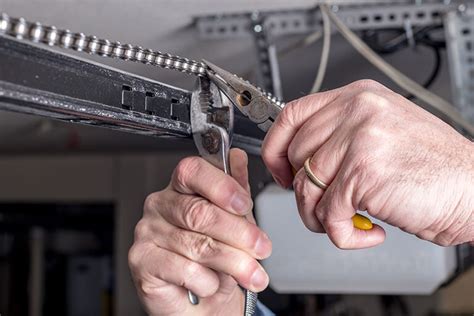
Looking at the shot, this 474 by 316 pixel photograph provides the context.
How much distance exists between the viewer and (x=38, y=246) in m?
3.62

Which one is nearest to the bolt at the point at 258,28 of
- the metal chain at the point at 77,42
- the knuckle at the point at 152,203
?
the knuckle at the point at 152,203

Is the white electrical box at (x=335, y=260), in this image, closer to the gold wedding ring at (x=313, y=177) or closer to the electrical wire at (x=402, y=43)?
the electrical wire at (x=402, y=43)

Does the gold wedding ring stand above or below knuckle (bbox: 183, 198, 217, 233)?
above

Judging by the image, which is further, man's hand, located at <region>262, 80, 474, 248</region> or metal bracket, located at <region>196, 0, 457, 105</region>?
metal bracket, located at <region>196, 0, 457, 105</region>

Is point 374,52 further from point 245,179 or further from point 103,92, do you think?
point 103,92

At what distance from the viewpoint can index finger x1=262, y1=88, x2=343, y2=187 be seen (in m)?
0.70

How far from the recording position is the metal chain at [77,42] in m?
0.52

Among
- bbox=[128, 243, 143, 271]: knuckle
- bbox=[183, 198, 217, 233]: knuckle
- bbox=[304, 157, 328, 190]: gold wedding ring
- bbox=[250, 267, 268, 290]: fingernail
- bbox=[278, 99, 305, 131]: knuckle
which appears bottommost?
bbox=[250, 267, 268, 290]: fingernail

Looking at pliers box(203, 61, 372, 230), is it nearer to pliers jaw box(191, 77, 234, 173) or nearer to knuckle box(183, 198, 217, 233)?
pliers jaw box(191, 77, 234, 173)

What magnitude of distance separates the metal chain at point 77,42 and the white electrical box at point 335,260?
2.28ft

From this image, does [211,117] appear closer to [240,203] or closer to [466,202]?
[240,203]

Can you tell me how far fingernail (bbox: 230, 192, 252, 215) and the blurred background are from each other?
0.40 meters

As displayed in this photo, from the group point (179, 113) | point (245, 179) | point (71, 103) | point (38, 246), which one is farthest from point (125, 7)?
point (38, 246)

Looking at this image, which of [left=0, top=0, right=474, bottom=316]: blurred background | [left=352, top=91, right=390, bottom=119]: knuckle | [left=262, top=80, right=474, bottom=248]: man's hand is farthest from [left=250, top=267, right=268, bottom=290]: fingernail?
[left=0, top=0, right=474, bottom=316]: blurred background
